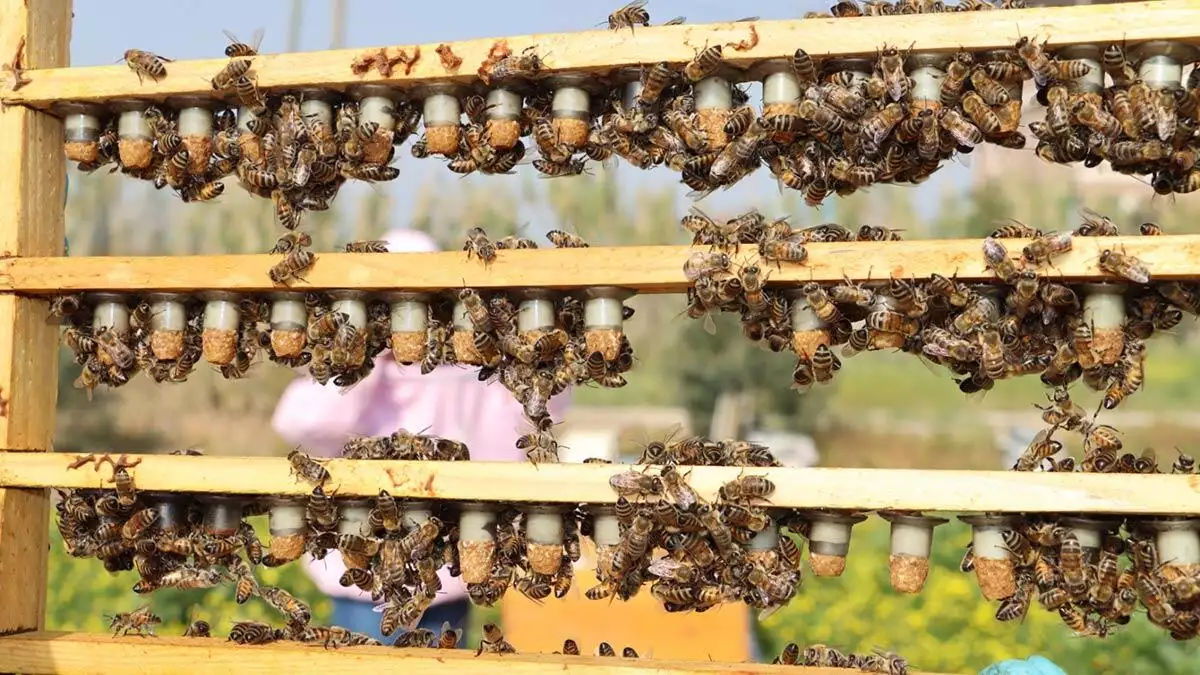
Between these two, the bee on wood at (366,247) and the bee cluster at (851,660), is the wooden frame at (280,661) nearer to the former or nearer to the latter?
the bee cluster at (851,660)

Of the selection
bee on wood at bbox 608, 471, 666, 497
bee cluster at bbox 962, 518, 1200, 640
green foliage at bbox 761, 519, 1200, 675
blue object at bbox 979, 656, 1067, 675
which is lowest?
green foliage at bbox 761, 519, 1200, 675

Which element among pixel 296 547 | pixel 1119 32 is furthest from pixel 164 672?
pixel 1119 32

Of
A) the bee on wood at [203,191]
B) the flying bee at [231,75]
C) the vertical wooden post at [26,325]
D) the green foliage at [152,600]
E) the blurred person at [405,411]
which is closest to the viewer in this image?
the flying bee at [231,75]

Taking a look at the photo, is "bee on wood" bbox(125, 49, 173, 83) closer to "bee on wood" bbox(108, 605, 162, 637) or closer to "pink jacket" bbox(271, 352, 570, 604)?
"bee on wood" bbox(108, 605, 162, 637)

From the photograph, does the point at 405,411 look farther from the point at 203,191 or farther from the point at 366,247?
the point at 366,247

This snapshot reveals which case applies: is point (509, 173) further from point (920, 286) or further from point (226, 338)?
point (920, 286)

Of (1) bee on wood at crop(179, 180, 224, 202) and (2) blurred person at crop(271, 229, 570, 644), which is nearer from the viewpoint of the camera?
(1) bee on wood at crop(179, 180, 224, 202)

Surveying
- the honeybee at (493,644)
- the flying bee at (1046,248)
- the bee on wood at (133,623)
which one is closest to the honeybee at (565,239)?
the honeybee at (493,644)

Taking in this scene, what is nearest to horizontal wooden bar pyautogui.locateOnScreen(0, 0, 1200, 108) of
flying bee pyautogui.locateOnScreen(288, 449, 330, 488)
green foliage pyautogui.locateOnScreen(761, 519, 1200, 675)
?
flying bee pyautogui.locateOnScreen(288, 449, 330, 488)
